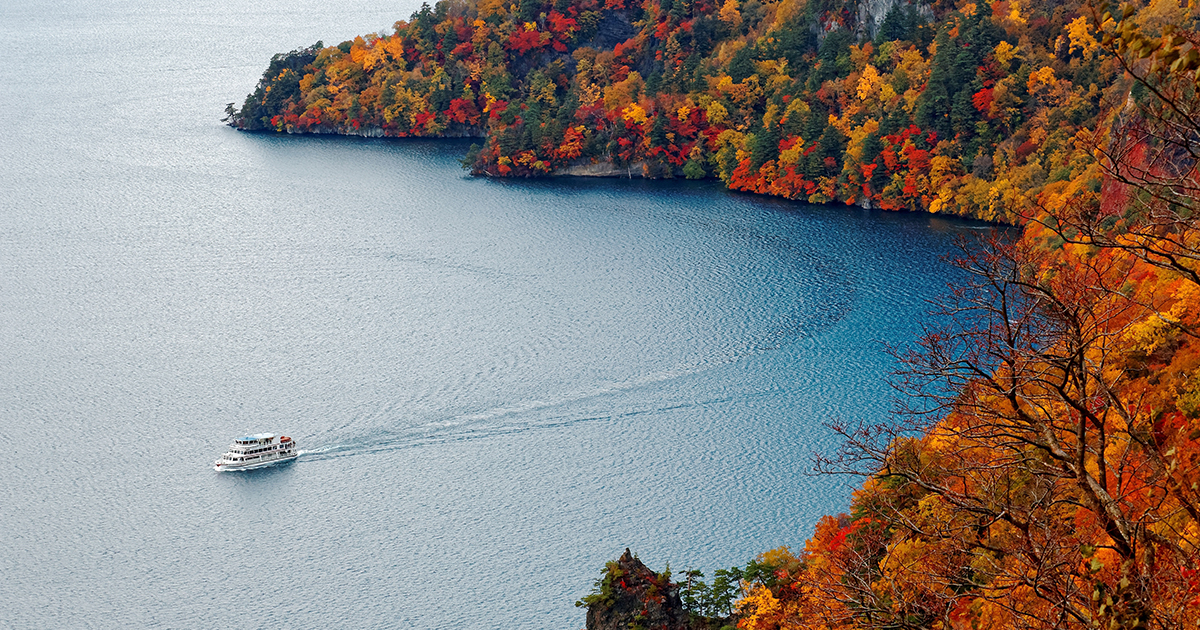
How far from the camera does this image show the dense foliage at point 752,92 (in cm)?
8625

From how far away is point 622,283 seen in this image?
76000 millimetres

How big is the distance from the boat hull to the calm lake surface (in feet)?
1.32

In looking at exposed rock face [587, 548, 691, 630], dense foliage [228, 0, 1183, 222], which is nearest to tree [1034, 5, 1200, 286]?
exposed rock face [587, 548, 691, 630]

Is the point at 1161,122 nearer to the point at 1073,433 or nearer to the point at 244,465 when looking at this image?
the point at 1073,433

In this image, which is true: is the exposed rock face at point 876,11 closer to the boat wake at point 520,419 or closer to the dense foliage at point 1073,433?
the boat wake at point 520,419

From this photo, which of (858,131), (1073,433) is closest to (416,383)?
(858,131)

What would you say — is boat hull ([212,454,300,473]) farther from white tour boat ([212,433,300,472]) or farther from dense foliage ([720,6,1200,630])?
dense foliage ([720,6,1200,630])

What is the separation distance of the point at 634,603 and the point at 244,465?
26292 mm

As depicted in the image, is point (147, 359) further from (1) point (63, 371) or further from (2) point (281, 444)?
(2) point (281, 444)

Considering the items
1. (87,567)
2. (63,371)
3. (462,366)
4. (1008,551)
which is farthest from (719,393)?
(1008,551)

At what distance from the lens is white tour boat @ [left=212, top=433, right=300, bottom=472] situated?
176 ft

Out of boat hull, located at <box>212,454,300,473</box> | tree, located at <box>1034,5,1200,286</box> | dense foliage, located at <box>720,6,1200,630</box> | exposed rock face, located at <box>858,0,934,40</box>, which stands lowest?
boat hull, located at <box>212,454,300,473</box>

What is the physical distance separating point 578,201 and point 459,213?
33.7 ft

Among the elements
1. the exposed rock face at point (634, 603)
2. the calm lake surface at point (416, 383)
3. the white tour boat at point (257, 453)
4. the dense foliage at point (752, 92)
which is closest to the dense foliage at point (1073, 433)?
the exposed rock face at point (634, 603)
